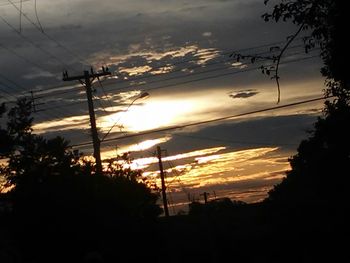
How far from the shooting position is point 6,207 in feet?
110

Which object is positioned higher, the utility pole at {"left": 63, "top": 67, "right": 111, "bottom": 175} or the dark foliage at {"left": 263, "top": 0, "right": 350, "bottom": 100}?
the utility pole at {"left": 63, "top": 67, "right": 111, "bottom": 175}

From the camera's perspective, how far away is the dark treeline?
24172 mm

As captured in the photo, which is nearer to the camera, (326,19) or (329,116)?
(326,19)

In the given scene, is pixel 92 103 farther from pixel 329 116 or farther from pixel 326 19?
pixel 326 19

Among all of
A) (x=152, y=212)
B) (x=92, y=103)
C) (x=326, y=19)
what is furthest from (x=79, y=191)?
(x=326, y=19)

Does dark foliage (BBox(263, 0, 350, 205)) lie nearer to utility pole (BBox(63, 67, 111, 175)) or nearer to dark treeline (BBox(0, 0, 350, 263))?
dark treeline (BBox(0, 0, 350, 263))

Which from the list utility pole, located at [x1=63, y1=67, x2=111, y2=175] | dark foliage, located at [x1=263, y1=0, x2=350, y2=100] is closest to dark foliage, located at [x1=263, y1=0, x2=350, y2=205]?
dark foliage, located at [x1=263, y1=0, x2=350, y2=100]

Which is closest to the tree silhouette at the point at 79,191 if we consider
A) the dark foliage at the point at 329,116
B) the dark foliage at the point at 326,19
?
the dark foliage at the point at 329,116

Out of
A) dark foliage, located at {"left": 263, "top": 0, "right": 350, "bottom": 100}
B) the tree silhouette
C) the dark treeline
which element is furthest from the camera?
the tree silhouette

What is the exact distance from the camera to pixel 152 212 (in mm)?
49500

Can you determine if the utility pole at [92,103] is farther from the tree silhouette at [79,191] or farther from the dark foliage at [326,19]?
the dark foliage at [326,19]

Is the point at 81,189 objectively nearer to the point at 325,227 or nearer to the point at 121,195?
the point at 121,195

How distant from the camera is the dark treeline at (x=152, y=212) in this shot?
79.3 ft

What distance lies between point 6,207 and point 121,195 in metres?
9.47
